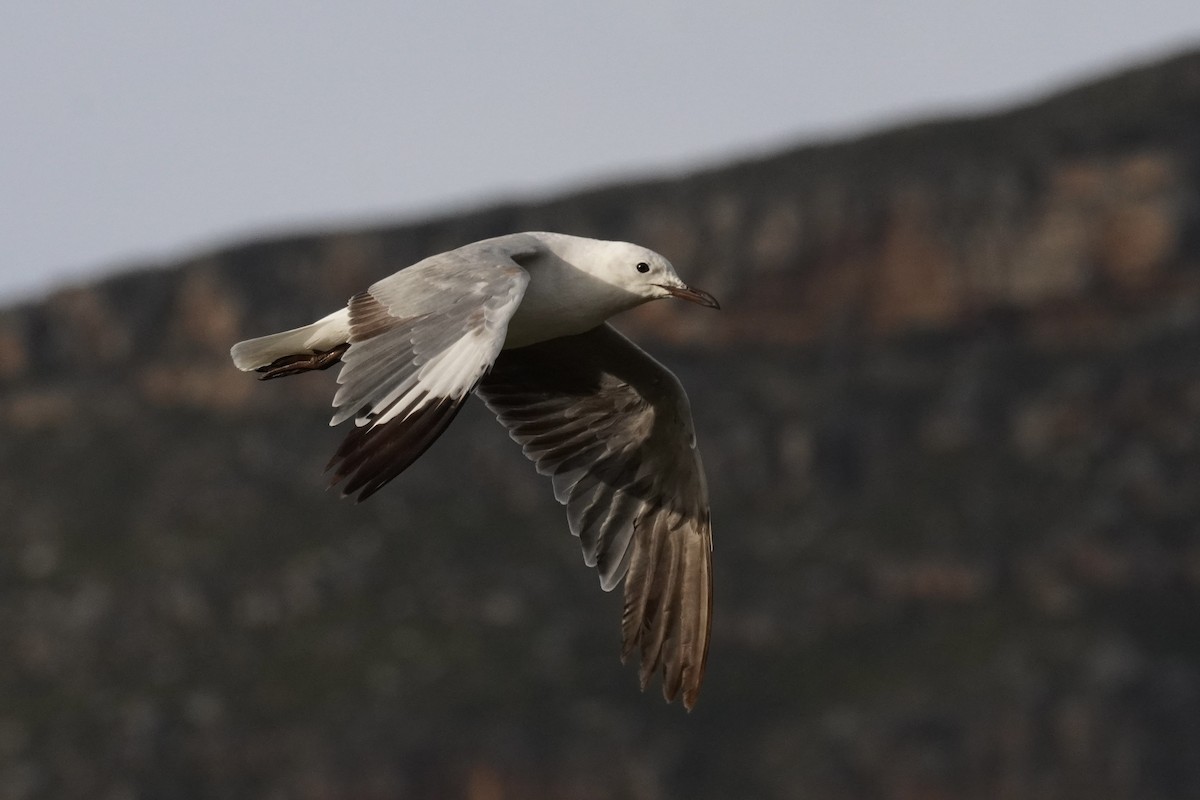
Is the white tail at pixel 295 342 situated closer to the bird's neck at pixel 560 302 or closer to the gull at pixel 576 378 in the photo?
the gull at pixel 576 378

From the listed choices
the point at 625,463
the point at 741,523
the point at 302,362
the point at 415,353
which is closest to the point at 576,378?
the point at 625,463

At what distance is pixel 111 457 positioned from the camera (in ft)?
372

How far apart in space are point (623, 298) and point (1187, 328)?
306ft

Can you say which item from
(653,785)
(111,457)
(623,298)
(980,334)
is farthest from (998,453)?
(623,298)

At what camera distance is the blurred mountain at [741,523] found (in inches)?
3622

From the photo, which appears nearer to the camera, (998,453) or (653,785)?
(653,785)

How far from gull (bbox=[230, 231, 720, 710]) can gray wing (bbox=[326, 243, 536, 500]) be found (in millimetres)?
15

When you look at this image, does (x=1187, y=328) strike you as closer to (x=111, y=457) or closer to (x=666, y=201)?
(x=666, y=201)

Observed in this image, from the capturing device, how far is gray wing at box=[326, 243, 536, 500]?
13.2 metres

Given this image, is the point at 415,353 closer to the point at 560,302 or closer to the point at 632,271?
the point at 560,302

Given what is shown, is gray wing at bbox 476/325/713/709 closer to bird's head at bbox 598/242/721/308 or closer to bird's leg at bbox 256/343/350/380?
bird's head at bbox 598/242/721/308

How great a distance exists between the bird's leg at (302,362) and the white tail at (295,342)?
0.04m

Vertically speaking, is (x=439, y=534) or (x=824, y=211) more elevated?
(x=824, y=211)

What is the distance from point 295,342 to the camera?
1673 cm
